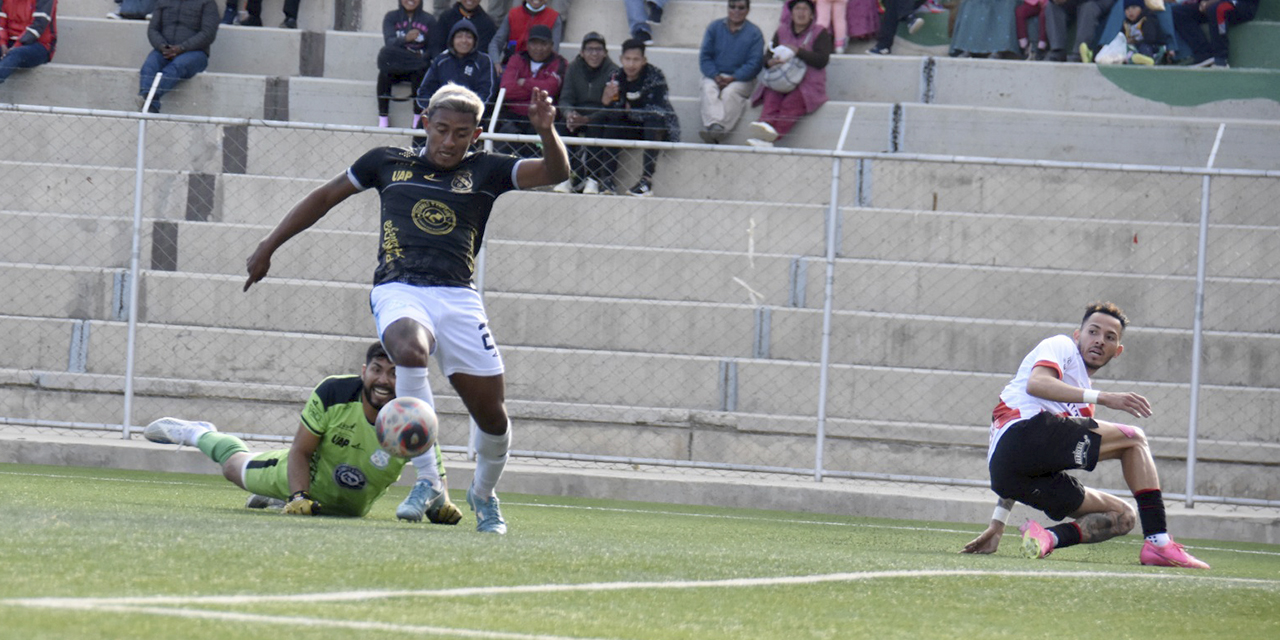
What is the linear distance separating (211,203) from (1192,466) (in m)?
8.76

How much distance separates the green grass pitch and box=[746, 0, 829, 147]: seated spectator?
797 cm

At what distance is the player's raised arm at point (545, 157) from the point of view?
588 cm

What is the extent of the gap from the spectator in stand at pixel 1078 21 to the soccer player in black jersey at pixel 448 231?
33.4ft

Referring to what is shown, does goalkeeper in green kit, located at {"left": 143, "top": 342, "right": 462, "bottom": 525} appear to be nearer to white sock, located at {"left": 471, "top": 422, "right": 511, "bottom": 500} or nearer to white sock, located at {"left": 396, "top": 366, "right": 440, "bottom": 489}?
white sock, located at {"left": 471, "top": 422, "right": 511, "bottom": 500}

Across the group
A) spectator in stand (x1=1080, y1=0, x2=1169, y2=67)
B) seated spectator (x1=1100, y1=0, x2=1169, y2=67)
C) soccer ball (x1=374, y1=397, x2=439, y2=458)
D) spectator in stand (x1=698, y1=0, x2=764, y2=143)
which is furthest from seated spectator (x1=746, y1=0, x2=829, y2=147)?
soccer ball (x1=374, y1=397, x2=439, y2=458)

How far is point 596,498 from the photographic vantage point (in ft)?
35.7

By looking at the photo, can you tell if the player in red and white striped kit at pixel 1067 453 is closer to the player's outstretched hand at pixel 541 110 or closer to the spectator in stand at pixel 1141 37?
the player's outstretched hand at pixel 541 110

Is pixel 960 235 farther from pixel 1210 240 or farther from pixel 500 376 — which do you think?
pixel 500 376

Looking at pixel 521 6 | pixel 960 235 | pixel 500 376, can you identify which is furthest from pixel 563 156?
pixel 521 6

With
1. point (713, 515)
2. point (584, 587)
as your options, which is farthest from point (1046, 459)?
point (584, 587)

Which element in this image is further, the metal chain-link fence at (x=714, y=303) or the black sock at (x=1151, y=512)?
the metal chain-link fence at (x=714, y=303)

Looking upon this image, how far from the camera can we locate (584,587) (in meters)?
4.28

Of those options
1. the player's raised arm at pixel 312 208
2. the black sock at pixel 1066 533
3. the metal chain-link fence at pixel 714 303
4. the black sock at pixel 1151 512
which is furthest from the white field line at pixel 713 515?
the player's raised arm at pixel 312 208

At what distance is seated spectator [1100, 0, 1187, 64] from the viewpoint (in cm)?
1485
